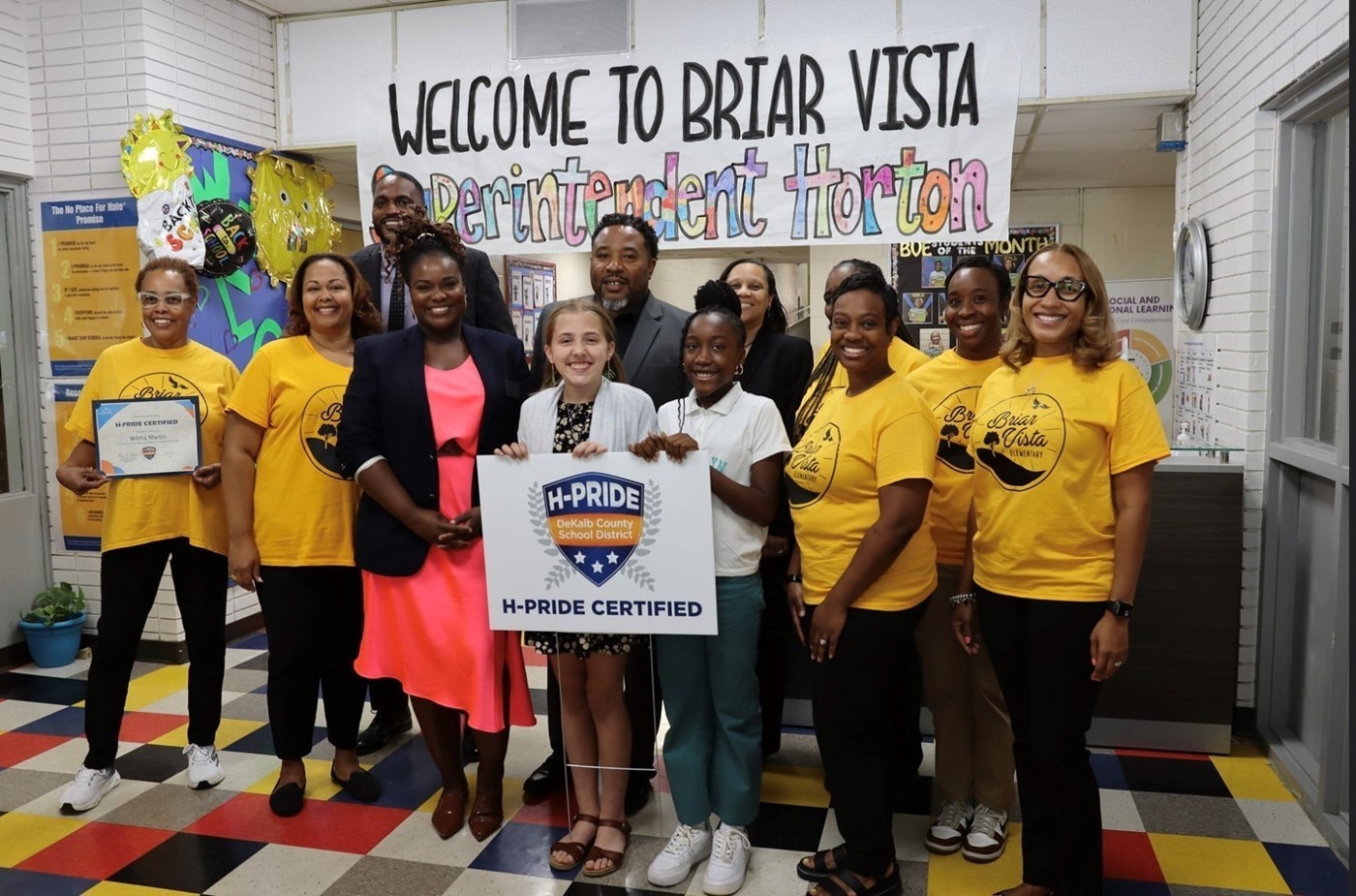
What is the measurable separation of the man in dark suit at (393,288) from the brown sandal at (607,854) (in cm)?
93

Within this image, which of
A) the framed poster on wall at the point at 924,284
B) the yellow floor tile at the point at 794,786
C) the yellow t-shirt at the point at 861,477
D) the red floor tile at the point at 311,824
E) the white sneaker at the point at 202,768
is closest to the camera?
the yellow t-shirt at the point at 861,477

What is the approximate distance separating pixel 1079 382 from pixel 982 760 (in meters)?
1.18

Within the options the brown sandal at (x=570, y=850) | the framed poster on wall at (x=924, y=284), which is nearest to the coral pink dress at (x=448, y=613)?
the brown sandal at (x=570, y=850)

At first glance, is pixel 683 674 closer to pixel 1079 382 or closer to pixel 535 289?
pixel 1079 382

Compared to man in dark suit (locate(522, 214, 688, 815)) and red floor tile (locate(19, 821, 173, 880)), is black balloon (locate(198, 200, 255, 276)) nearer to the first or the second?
man in dark suit (locate(522, 214, 688, 815))

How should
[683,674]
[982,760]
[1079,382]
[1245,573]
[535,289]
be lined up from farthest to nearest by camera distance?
[535,289], [1245,573], [982,760], [683,674], [1079,382]

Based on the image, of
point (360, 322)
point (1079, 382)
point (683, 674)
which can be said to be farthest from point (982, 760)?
point (360, 322)

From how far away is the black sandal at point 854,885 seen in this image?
2420 mm

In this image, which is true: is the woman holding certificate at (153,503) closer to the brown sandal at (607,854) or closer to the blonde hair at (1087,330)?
the brown sandal at (607,854)

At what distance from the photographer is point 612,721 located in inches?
104

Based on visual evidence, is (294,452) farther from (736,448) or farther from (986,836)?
(986,836)

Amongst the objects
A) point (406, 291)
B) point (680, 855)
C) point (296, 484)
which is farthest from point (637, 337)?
point (680, 855)

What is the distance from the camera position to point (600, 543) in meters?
2.50

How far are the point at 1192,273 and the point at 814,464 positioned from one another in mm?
2515
